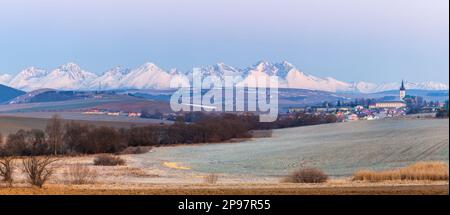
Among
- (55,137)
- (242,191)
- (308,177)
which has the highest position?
(242,191)

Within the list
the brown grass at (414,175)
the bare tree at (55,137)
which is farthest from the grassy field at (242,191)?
the bare tree at (55,137)

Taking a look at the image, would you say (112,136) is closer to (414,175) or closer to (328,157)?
(328,157)

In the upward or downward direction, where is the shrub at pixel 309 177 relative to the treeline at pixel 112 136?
upward

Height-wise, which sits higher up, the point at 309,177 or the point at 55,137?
the point at 309,177

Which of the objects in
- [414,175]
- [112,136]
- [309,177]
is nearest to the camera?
[309,177]

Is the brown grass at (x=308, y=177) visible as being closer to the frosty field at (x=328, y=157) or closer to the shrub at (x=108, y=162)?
the frosty field at (x=328, y=157)

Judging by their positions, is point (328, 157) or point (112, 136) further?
point (112, 136)

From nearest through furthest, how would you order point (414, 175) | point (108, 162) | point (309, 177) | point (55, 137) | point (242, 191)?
point (242, 191) < point (309, 177) < point (414, 175) < point (108, 162) < point (55, 137)

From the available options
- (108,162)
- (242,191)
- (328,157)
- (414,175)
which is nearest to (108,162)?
(108,162)

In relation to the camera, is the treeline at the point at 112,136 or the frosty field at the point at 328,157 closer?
the frosty field at the point at 328,157

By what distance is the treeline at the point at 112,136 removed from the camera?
3531 inches

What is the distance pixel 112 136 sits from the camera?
322ft

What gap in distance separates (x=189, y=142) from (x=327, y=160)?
46.7m
